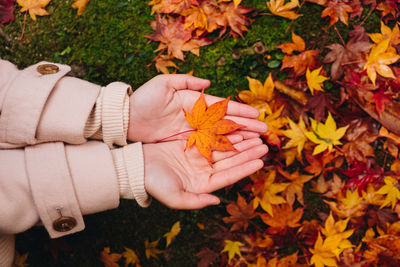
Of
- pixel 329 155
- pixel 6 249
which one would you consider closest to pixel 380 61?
pixel 329 155

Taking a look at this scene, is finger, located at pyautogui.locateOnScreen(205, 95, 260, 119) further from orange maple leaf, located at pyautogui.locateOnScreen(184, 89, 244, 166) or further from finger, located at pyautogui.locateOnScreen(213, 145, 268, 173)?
finger, located at pyautogui.locateOnScreen(213, 145, 268, 173)

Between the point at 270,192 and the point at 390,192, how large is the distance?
0.84 metres

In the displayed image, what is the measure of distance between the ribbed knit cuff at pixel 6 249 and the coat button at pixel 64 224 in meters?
0.32

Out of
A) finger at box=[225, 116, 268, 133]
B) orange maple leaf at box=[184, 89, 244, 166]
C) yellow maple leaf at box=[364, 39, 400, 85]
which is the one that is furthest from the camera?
yellow maple leaf at box=[364, 39, 400, 85]

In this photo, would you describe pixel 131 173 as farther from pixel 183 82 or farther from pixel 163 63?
pixel 163 63

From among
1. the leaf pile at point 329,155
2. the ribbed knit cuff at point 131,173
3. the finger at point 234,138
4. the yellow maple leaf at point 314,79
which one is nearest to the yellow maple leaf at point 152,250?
the leaf pile at point 329,155

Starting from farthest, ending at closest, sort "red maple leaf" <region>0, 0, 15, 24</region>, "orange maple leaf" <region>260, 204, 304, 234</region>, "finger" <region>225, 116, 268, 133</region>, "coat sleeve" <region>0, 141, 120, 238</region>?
"red maple leaf" <region>0, 0, 15, 24</region> → "orange maple leaf" <region>260, 204, 304, 234</region> → "finger" <region>225, 116, 268, 133</region> → "coat sleeve" <region>0, 141, 120, 238</region>

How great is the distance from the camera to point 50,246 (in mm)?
2195

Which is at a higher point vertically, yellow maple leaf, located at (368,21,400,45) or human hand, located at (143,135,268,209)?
yellow maple leaf, located at (368,21,400,45)

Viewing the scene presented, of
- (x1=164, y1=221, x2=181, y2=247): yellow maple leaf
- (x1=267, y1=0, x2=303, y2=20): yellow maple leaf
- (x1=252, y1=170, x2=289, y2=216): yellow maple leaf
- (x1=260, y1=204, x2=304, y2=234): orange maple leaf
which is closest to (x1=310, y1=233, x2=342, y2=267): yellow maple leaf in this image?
(x1=260, y1=204, x2=304, y2=234): orange maple leaf

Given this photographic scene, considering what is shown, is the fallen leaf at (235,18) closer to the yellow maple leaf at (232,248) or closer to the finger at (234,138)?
the finger at (234,138)

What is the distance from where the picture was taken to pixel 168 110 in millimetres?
1750

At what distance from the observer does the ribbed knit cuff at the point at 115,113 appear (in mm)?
1646

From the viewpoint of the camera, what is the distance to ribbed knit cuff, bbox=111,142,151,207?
1.55m
